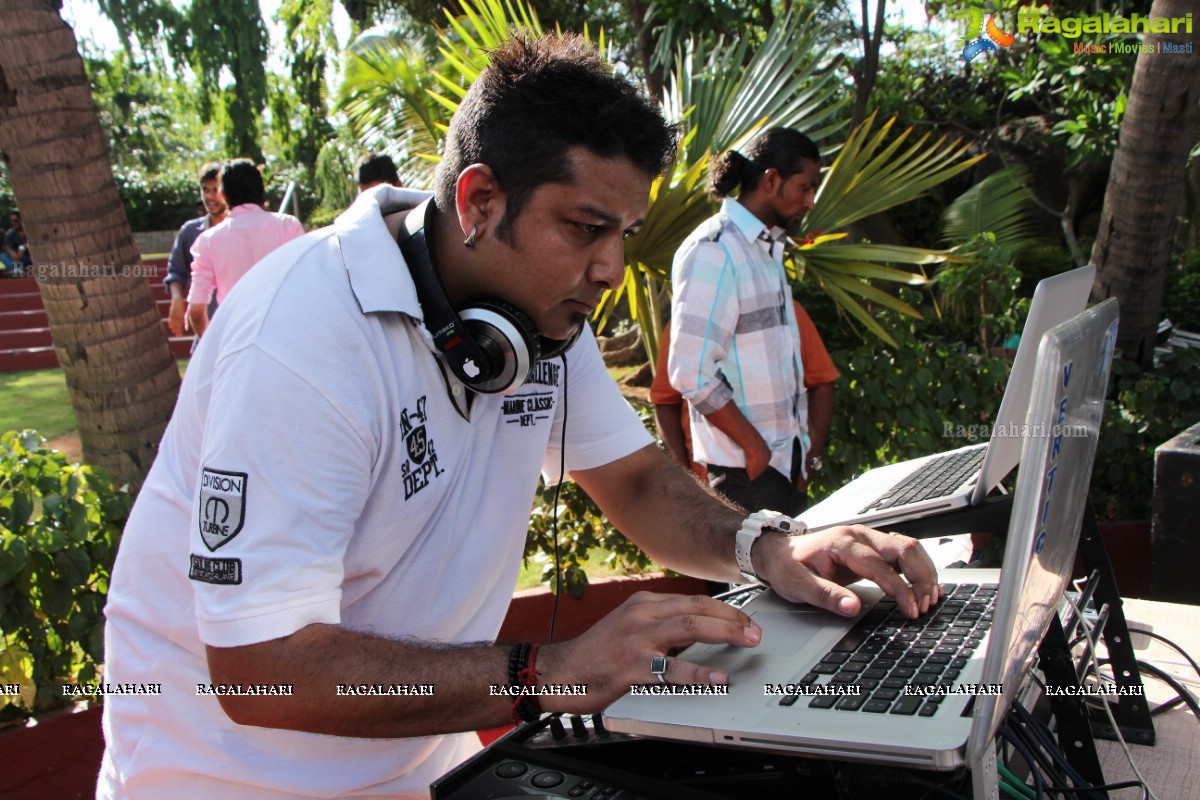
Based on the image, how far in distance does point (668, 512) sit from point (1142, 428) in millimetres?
3723

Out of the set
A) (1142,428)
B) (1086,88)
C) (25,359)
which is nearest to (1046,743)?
(1142,428)

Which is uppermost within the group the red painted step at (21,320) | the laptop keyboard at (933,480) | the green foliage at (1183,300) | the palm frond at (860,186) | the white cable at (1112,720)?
the red painted step at (21,320)

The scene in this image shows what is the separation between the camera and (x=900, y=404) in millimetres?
4438

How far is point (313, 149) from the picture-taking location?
26.9m

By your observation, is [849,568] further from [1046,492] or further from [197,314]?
[197,314]

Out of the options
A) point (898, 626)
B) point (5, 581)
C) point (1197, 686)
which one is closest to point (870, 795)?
point (898, 626)

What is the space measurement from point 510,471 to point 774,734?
68 centimetres

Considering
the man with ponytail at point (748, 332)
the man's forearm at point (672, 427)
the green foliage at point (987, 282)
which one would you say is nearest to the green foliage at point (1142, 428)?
the green foliage at point (987, 282)

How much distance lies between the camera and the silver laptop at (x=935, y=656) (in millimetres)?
975

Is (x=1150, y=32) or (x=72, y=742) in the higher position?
(x=1150, y=32)

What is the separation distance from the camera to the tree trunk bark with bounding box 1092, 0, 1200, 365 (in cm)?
473

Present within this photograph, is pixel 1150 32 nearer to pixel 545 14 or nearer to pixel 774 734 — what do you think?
pixel 774 734

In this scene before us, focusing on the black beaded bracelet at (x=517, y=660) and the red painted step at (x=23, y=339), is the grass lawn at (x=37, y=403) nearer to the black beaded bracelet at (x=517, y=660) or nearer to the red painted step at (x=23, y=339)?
the red painted step at (x=23, y=339)

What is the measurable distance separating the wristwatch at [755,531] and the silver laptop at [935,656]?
0.18m
